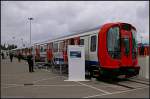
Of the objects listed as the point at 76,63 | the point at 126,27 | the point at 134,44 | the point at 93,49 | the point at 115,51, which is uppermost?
the point at 126,27

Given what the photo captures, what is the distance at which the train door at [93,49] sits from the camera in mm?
21497

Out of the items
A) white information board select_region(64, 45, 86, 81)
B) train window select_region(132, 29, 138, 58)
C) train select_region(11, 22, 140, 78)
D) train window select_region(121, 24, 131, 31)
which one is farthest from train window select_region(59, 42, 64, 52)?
train window select_region(121, 24, 131, 31)

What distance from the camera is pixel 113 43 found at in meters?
20.2

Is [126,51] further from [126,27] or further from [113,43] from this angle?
[126,27]

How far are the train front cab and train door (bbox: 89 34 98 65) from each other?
2.82 ft

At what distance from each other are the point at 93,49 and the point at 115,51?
2.14 metres

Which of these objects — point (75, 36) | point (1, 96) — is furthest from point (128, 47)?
point (1, 96)

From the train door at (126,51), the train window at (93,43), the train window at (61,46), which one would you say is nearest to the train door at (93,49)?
the train window at (93,43)

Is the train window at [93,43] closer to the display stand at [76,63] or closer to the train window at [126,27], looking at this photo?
the display stand at [76,63]

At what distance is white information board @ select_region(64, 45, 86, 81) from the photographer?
69.6 feet

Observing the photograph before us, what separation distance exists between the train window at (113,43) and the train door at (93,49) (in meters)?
1.27

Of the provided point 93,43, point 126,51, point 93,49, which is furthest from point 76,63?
point 126,51

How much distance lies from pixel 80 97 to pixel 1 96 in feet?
11.0

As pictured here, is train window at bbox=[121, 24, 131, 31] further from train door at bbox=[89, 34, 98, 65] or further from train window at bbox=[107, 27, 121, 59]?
train door at bbox=[89, 34, 98, 65]
